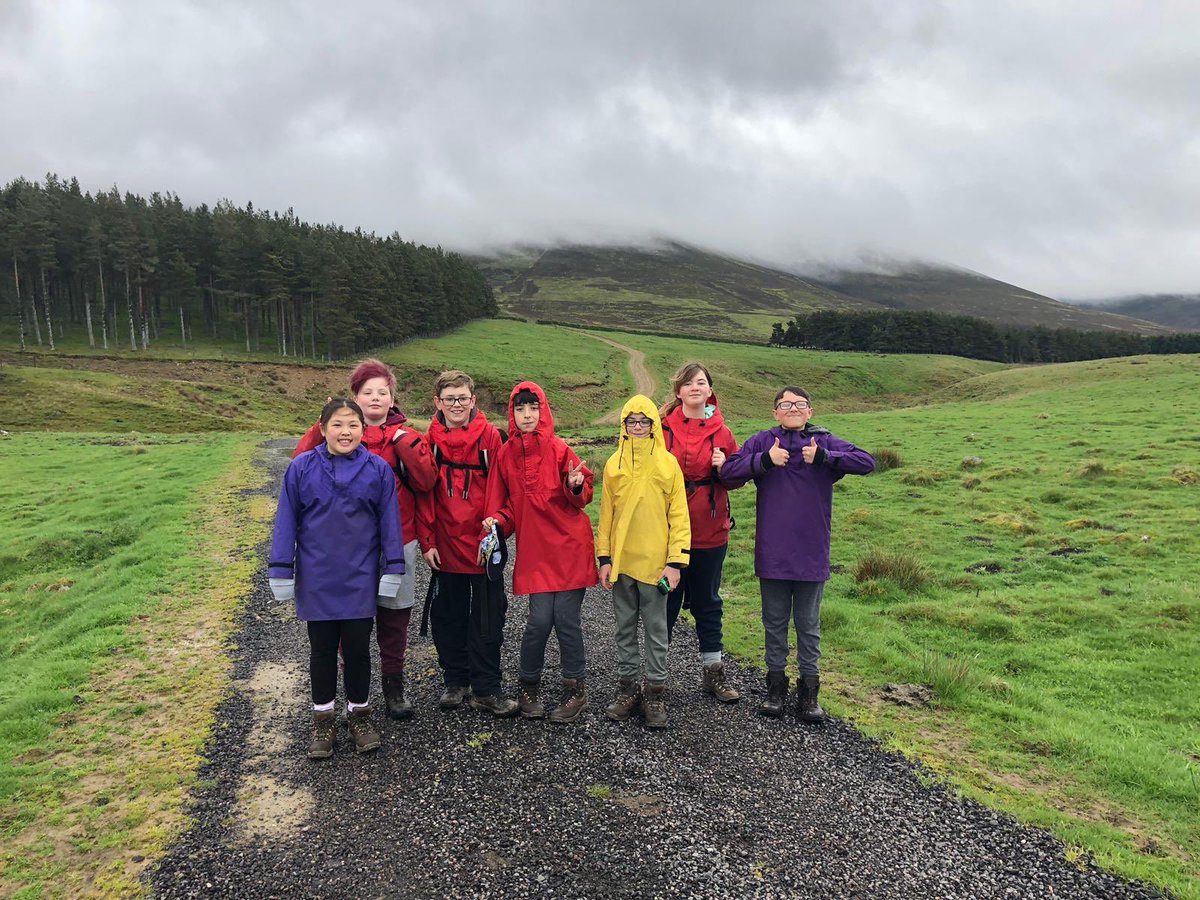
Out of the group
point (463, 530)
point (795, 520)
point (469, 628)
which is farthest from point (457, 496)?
point (795, 520)

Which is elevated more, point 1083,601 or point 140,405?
point 140,405

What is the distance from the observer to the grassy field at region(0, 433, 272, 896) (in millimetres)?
4258

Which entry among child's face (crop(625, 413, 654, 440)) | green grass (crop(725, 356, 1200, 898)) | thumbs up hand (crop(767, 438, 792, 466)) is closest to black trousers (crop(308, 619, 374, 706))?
child's face (crop(625, 413, 654, 440))

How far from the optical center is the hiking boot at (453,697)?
627cm

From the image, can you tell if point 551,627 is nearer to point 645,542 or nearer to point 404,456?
point 645,542

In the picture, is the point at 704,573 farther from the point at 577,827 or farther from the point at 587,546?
the point at 577,827

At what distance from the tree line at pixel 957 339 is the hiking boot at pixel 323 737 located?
337 ft

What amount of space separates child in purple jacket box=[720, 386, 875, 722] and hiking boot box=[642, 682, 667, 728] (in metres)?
1.11

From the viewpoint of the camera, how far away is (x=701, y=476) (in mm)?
6488

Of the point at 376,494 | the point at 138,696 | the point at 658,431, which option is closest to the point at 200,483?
the point at 138,696

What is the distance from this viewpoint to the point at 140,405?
40031 millimetres

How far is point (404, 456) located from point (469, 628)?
6.25 feet

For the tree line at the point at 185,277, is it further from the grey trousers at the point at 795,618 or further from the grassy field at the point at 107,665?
the grey trousers at the point at 795,618

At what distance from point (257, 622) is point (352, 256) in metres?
66.2
